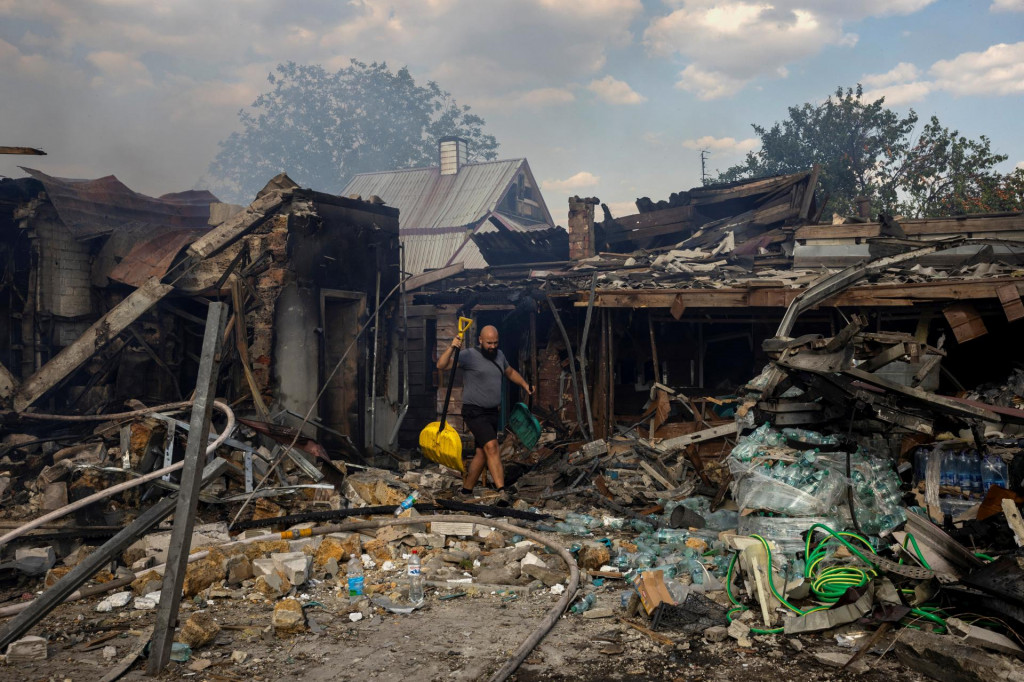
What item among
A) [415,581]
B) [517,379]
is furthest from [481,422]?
[415,581]

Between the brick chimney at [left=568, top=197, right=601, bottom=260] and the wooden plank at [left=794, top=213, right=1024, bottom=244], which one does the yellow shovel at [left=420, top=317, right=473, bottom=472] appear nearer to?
the wooden plank at [left=794, top=213, right=1024, bottom=244]

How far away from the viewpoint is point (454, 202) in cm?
2586

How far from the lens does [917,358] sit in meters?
5.31

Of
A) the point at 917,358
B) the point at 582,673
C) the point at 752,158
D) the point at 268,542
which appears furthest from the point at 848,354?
the point at 752,158

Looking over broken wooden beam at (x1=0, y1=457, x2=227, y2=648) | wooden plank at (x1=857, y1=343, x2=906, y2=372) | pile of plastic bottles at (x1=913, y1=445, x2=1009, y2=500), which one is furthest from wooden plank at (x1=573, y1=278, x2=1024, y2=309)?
broken wooden beam at (x1=0, y1=457, x2=227, y2=648)

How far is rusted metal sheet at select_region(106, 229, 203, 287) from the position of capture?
30.4ft

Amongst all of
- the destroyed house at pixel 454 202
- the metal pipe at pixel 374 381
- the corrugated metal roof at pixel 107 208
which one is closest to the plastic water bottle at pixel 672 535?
the metal pipe at pixel 374 381

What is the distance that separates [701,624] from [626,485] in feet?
14.3

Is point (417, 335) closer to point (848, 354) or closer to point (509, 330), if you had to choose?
point (509, 330)

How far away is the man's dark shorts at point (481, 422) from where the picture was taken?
7.93 meters

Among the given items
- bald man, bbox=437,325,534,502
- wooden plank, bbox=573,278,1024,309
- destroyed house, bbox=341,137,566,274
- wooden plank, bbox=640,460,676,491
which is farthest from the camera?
destroyed house, bbox=341,137,566,274

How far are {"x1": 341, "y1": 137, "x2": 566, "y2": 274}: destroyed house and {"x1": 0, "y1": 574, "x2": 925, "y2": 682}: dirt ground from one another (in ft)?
54.3

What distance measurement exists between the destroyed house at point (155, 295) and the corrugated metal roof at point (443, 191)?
14.4m

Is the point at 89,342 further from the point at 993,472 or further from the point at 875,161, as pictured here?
the point at 875,161
